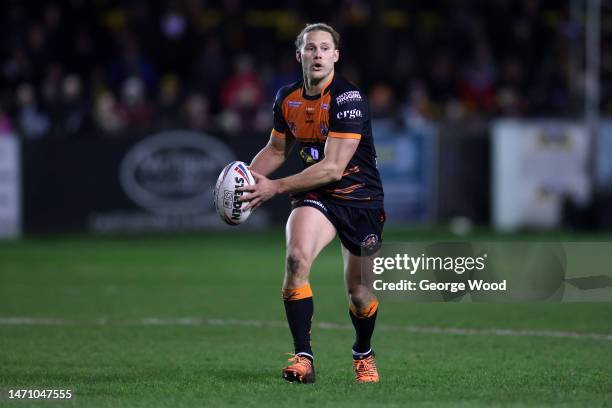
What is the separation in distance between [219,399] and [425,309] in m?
5.84

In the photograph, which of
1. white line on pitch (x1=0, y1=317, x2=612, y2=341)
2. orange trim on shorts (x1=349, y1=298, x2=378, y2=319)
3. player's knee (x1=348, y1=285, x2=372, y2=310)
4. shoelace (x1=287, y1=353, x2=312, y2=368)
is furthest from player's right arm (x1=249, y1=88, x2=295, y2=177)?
white line on pitch (x1=0, y1=317, x2=612, y2=341)

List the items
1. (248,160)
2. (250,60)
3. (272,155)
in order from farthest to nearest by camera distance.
Result: (250,60)
(248,160)
(272,155)

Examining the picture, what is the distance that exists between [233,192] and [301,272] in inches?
25.9

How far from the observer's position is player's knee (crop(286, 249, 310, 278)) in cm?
755

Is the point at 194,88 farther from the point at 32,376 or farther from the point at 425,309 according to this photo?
the point at 32,376

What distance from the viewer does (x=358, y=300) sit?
310 inches

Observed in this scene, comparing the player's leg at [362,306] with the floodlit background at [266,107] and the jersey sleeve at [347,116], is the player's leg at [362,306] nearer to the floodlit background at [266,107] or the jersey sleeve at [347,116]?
the jersey sleeve at [347,116]

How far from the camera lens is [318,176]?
7594 millimetres

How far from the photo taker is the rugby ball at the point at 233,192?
25.2ft

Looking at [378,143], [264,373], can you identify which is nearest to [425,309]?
[264,373]

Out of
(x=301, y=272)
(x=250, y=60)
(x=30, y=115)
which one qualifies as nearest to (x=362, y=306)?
(x=301, y=272)

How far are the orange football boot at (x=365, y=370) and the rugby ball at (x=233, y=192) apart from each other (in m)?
1.20

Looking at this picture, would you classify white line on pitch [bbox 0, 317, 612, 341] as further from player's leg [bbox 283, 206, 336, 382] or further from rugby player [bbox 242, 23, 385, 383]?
player's leg [bbox 283, 206, 336, 382]

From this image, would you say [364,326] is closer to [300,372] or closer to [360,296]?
[360,296]
